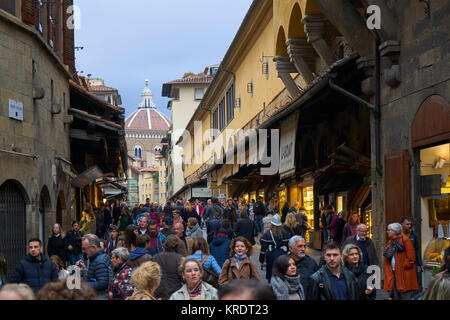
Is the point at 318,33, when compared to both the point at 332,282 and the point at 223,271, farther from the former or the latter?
the point at 332,282

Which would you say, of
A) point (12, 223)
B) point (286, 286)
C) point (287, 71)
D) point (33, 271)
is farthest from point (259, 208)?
point (286, 286)

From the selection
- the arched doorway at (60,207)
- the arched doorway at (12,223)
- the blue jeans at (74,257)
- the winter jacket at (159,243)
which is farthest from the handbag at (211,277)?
the arched doorway at (60,207)

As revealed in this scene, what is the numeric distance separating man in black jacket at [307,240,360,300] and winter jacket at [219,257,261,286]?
1.59 m

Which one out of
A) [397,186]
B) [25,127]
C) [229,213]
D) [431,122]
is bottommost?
[229,213]

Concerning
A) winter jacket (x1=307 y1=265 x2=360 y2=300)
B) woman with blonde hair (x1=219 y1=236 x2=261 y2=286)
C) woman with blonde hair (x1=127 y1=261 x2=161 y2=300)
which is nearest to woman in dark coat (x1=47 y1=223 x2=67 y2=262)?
woman with blonde hair (x1=219 y1=236 x2=261 y2=286)

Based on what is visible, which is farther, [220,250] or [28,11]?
[28,11]

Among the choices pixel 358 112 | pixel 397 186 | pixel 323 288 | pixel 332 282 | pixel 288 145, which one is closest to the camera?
pixel 323 288

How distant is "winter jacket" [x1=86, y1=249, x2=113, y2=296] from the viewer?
8.16m

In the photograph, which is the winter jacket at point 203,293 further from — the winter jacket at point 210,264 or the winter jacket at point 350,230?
the winter jacket at point 350,230

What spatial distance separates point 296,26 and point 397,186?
963 centimetres

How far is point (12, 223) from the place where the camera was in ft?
48.8

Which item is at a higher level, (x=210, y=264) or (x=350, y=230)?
(x=350, y=230)

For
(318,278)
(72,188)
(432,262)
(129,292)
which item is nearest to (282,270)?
(318,278)
